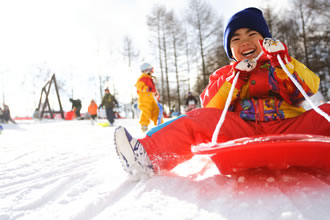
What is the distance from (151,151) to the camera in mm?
1217

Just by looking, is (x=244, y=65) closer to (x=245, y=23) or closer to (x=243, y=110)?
(x=243, y=110)

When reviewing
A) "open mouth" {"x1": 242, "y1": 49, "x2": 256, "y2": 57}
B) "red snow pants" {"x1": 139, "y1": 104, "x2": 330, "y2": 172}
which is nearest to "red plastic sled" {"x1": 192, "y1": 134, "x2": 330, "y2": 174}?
"red snow pants" {"x1": 139, "y1": 104, "x2": 330, "y2": 172}

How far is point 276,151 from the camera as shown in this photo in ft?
2.79

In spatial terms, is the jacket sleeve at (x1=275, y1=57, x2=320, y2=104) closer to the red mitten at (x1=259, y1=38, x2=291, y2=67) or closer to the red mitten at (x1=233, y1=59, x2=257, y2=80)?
the red mitten at (x1=259, y1=38, x2=291, y2=67)

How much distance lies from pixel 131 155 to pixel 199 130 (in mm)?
413

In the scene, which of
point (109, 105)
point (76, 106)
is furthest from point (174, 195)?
point (76, 106)

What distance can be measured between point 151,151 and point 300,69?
3.15 ft

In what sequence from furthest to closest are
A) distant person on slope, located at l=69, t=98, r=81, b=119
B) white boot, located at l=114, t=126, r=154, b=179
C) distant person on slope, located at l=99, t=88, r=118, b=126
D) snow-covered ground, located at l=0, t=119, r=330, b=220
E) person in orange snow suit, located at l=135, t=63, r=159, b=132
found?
1. distant person on slope, located at l=69, t=98, r=81, b=119
2. distant person on slope, located at l=99, t=88, r=118, b=126
3. person in orange snow suit, located at l=135, t=63, r=159, b=132
4. white boot, located at l=114, t=126, r=154, b=179
5. snow-covered ground, located at l=0, t=119, r=330, b=220

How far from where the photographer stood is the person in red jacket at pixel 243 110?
1.21 meters

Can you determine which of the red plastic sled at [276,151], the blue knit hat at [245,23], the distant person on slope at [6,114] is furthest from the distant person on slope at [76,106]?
the red plastic sled at [276,151]

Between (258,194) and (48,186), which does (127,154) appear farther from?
(258,194)

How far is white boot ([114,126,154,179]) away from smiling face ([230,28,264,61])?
0.95m

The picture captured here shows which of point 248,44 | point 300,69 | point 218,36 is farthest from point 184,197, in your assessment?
point 218,36

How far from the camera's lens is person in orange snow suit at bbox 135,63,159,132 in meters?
4.35
